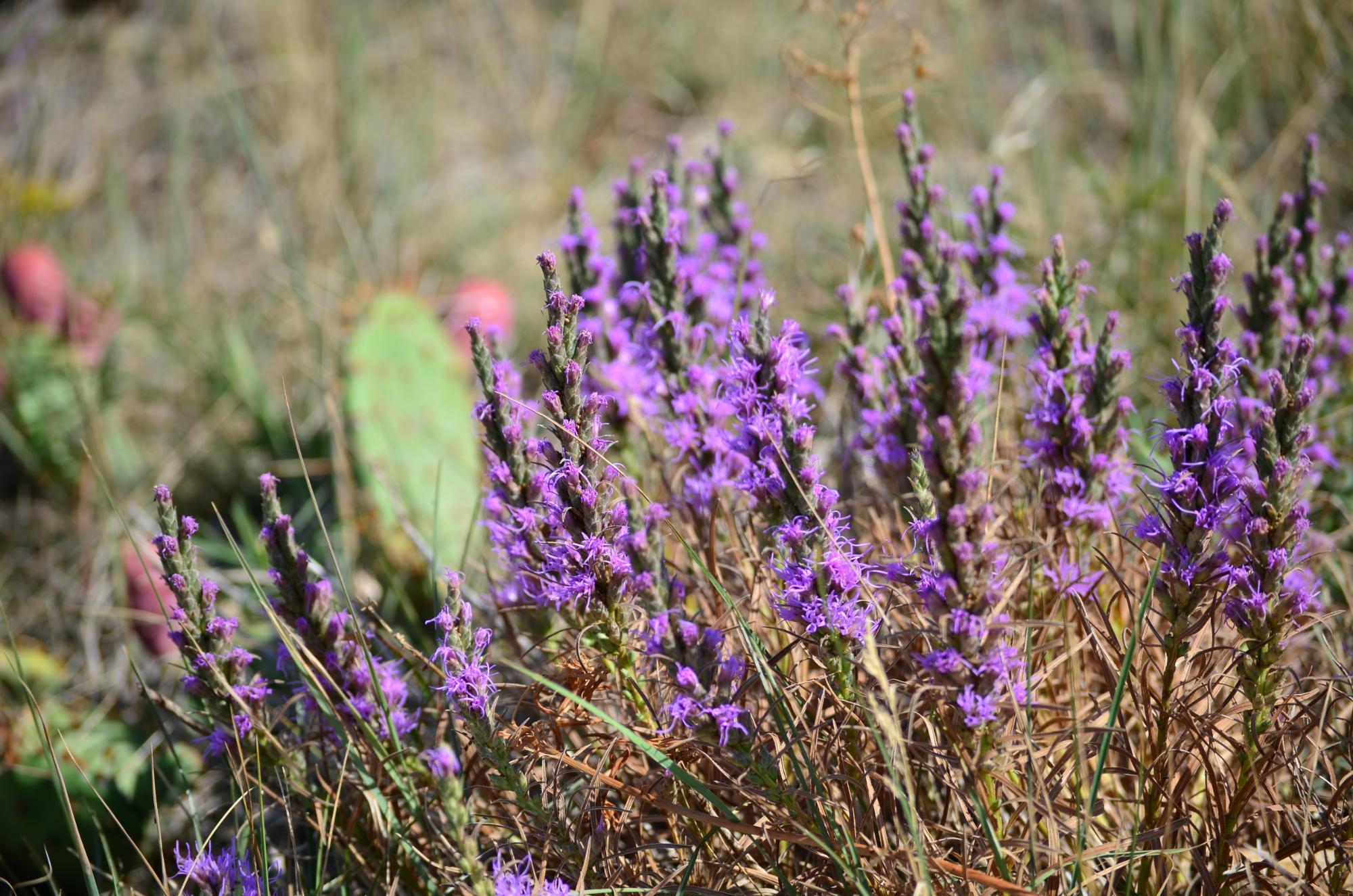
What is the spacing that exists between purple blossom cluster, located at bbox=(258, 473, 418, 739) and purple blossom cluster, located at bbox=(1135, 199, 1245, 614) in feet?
3.67

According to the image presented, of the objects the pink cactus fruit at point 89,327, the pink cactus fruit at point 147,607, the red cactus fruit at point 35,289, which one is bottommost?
the pink cactus fruit at point 147,607

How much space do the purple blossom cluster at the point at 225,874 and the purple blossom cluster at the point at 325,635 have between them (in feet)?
0.82

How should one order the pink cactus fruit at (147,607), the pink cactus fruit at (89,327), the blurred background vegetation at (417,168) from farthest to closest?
1. the pink cactus fruit at (89,327)
2. the blurred background vegetation at (417,168)
3. the pink cactus fruit at (147,607)

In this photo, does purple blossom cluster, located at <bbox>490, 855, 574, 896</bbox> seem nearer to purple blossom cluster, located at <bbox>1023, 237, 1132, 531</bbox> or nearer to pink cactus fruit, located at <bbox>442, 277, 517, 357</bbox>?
purple blossom cluster, located at <bbox>1023, 237, 1132, 531</bbox>

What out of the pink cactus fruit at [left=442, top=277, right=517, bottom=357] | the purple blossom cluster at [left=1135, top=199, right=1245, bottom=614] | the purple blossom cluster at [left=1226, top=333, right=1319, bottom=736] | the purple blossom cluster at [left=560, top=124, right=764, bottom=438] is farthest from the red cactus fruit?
the purple blossom cluster at [left=1226, top=333, right=1319, bottom=736]

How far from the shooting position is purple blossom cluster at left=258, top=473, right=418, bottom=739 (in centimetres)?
153

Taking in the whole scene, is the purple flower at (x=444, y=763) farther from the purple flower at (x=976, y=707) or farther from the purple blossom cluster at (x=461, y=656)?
the purple flower at (x=976, y=707)

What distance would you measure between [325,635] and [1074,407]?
1217 millimetres

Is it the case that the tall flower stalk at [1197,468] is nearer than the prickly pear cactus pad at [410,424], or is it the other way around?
the tall flower stalk at [1197,468]

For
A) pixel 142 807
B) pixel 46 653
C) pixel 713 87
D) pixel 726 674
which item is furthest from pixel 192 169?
pixel 726 674

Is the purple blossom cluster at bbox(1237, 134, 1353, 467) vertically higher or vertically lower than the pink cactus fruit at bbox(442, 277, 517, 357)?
higher

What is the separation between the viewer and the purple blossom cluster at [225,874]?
143 centimetres

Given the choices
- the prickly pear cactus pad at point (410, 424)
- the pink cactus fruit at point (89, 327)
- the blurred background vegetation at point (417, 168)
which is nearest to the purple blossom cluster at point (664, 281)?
the blurred background vegetation at point (417, 168)

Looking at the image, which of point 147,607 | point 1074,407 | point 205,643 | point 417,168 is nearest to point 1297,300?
point 1074,407
